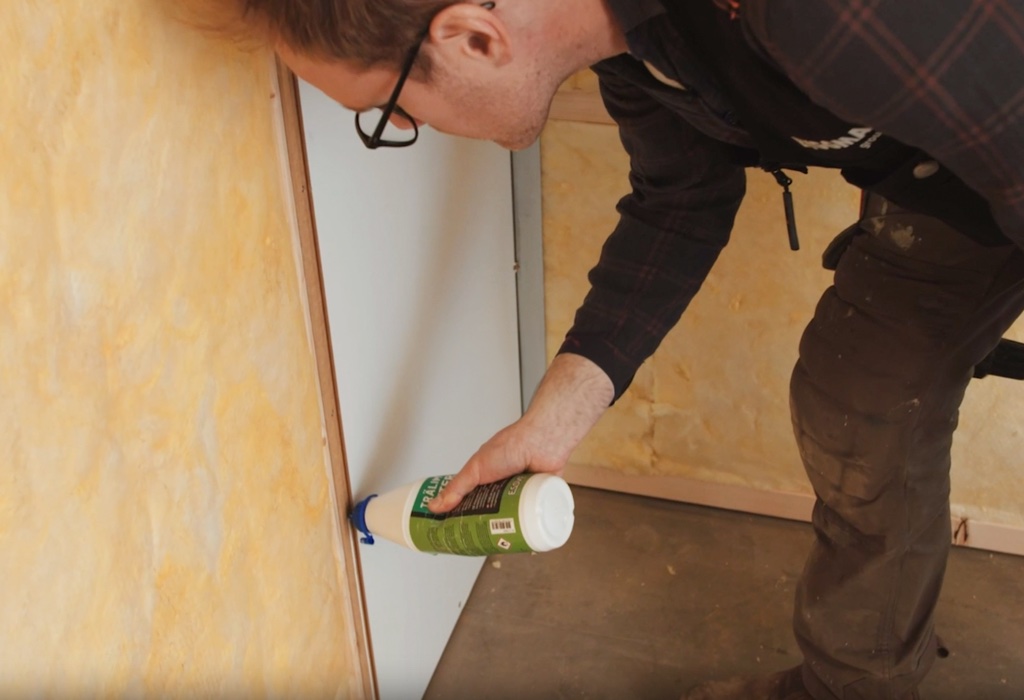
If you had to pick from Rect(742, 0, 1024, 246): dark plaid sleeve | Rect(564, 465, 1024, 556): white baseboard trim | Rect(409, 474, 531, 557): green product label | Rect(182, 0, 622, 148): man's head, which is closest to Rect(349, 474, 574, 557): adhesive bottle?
Rect(409, 474, 531, 557): green product label

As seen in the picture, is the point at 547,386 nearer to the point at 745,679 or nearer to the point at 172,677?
the point at 172,677

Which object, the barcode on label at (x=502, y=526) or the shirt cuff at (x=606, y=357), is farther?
the shirt cuff at (x=606, y=357)

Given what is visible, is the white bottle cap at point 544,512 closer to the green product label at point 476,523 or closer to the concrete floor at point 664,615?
the green product label at point 476,523

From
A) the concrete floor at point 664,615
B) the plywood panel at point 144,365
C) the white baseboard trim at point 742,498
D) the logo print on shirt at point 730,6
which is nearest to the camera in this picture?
the plywood panel at point 144,365

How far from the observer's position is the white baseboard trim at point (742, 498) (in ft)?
5.10

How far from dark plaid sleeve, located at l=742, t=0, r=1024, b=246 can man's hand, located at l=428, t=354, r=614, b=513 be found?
434 millimetres

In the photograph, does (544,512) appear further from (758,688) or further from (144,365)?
(758,688)

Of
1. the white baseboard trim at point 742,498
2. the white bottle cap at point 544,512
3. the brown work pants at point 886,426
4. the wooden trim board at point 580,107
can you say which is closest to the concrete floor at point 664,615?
the white baseboard trim at point 742,498

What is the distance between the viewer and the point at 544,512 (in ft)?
2.89

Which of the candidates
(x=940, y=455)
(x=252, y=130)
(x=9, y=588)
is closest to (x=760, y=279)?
(x=940, y=455)

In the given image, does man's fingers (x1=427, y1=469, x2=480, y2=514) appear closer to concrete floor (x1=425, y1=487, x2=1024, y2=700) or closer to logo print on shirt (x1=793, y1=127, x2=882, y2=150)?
logo print on shirt (x1=793, y1=127, x2=882, y2=150)

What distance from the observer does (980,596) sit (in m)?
1.49

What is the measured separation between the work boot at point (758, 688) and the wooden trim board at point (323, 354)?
0.47m

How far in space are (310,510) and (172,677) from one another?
0.24m
